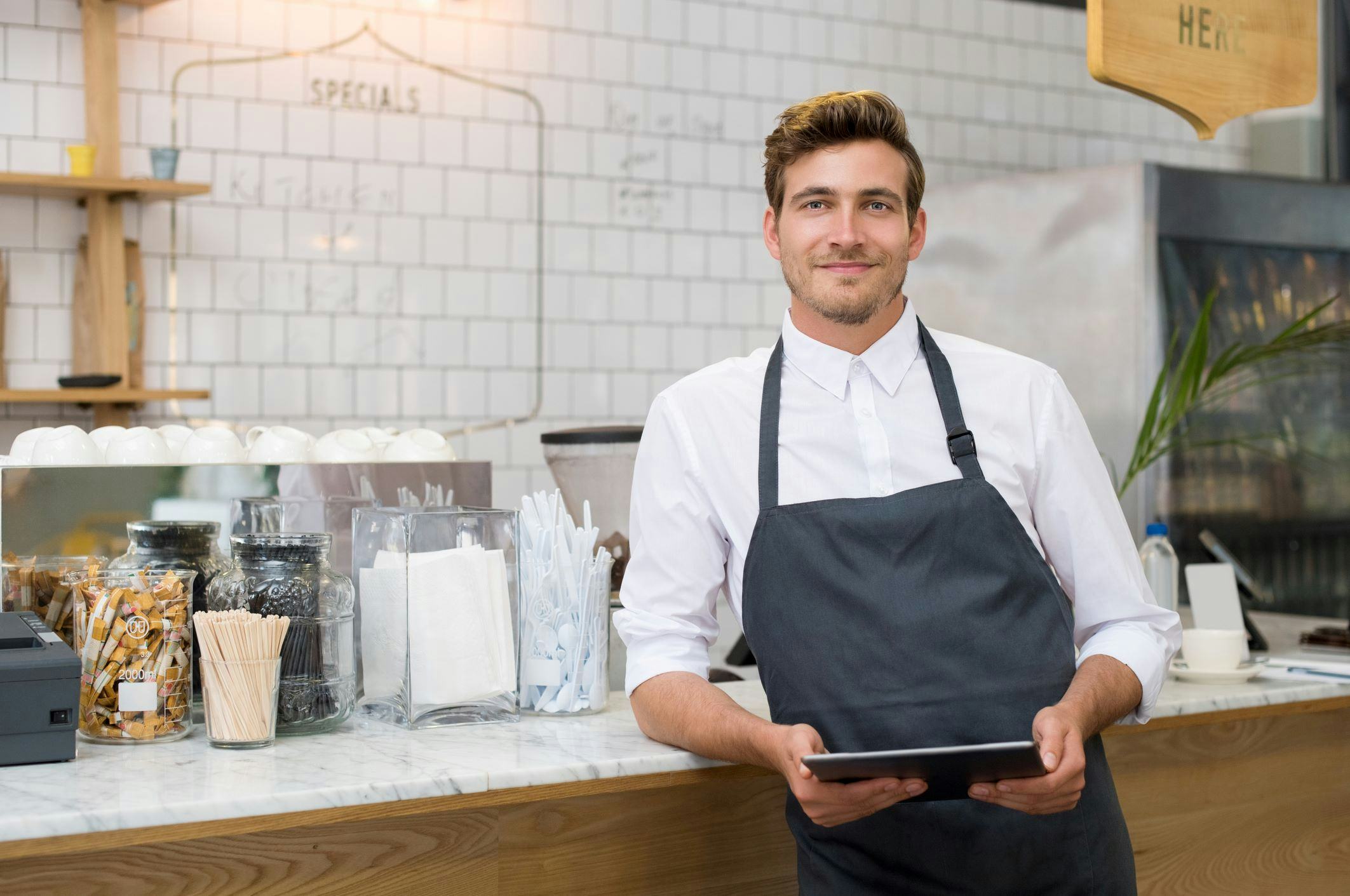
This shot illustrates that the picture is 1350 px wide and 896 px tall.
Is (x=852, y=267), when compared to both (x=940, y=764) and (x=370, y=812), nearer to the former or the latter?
(x=940, y=764)

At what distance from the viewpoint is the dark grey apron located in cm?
160

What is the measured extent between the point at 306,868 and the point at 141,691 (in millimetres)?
320

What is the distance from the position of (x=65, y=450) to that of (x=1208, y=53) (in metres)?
1.96

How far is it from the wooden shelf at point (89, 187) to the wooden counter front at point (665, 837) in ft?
8.19

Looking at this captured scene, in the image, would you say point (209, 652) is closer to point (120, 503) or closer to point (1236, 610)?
point (120, 503)

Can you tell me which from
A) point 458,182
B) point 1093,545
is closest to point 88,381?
point 458,182

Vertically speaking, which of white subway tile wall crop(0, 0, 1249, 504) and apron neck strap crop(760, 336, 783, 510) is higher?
white subway tile wall crop(0, 0, 1249, 504)

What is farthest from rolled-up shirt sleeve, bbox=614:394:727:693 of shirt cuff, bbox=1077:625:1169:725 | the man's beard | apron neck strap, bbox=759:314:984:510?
shirt cuff, bbox=1077:625:1169:725

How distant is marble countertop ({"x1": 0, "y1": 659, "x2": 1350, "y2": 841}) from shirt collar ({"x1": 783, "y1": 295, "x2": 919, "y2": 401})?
514 millimetres

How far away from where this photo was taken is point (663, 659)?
1.73 m

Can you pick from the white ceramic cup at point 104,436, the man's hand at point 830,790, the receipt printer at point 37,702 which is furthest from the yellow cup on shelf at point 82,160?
the man's hand at point 830,790

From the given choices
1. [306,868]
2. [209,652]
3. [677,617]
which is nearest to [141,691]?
[209,652]

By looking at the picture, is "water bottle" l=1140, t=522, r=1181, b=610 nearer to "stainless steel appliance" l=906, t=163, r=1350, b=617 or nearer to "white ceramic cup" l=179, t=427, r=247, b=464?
"stainless steel appliance" l=906, t=163, r=1350, b=617

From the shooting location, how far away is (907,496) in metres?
1.65
